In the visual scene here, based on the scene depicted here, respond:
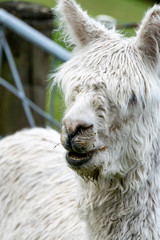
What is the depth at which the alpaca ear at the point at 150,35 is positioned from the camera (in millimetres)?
3779

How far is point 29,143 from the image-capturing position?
538cm

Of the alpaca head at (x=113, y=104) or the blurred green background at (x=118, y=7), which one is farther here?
the blurred green background at (x=118, y=7)

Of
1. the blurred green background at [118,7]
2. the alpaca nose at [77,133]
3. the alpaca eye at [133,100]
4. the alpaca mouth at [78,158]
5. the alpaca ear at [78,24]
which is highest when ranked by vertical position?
the alpaca ear at [78,24]

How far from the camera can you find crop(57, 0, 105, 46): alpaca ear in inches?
160

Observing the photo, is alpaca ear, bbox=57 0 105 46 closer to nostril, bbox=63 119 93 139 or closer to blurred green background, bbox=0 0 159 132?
nostril, bbox=63 119 93 139

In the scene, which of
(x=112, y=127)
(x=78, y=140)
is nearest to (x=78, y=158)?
(x=78, y=140)

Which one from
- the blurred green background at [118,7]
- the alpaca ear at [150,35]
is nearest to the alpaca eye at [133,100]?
the alpaca ear at [150,35]

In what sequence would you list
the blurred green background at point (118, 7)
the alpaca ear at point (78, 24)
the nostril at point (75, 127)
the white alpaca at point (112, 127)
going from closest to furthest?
1. the nostril at point (75, 127)
2. the white alpaca at point (112, 127)
3. the alpaca ear at point (78, 24)
4. the blurred green background at point (118, 7)

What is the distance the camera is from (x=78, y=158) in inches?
146

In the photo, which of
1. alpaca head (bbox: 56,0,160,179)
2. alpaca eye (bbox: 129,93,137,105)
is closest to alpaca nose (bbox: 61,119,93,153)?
alpaca head (bbox: 56,0,160,179)

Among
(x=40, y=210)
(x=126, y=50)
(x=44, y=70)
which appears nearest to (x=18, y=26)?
(x=44, y=70)

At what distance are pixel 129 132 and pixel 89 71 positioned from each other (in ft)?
1.27

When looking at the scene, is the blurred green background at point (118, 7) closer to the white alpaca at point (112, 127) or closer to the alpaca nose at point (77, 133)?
the white alpaca at point (112, 127)

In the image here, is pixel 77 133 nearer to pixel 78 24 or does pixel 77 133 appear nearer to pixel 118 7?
pixel 78 24
